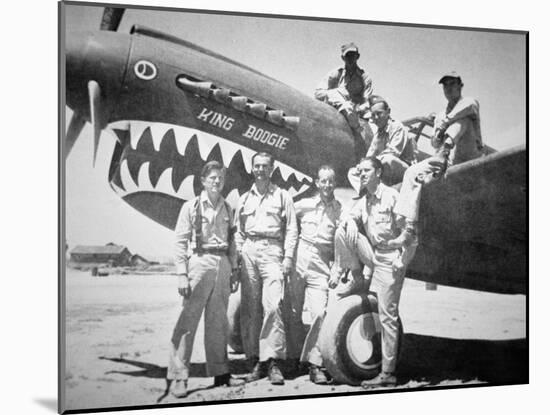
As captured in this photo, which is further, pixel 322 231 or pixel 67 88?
pixel 322 231

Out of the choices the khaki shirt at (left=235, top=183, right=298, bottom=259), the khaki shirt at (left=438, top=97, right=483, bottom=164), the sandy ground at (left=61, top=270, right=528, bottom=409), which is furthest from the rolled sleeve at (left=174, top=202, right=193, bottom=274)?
the khaki shirt at (left=438, top=97, right=483, bottom=164)

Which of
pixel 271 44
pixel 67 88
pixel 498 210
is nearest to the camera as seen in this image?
pixel 67 88

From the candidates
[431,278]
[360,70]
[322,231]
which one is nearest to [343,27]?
[360,70]

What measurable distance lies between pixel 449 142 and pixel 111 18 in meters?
2.41

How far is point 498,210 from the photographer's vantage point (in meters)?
6.45

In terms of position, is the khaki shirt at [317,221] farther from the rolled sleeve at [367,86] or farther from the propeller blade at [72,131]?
the propeller blade at [72,131]

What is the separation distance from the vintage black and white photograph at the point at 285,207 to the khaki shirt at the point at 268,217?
0.05ft

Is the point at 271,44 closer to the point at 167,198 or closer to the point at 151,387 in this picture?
the point at 167,198

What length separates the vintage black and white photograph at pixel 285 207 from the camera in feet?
18.2

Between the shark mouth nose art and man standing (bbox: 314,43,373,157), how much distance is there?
0.65m

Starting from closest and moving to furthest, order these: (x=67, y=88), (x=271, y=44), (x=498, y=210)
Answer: (x=67, y=88), (x=271, y=44), (x=498, y=210)

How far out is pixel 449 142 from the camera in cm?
632

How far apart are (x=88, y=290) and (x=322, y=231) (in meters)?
1.53

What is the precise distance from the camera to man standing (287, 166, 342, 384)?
233 inches
